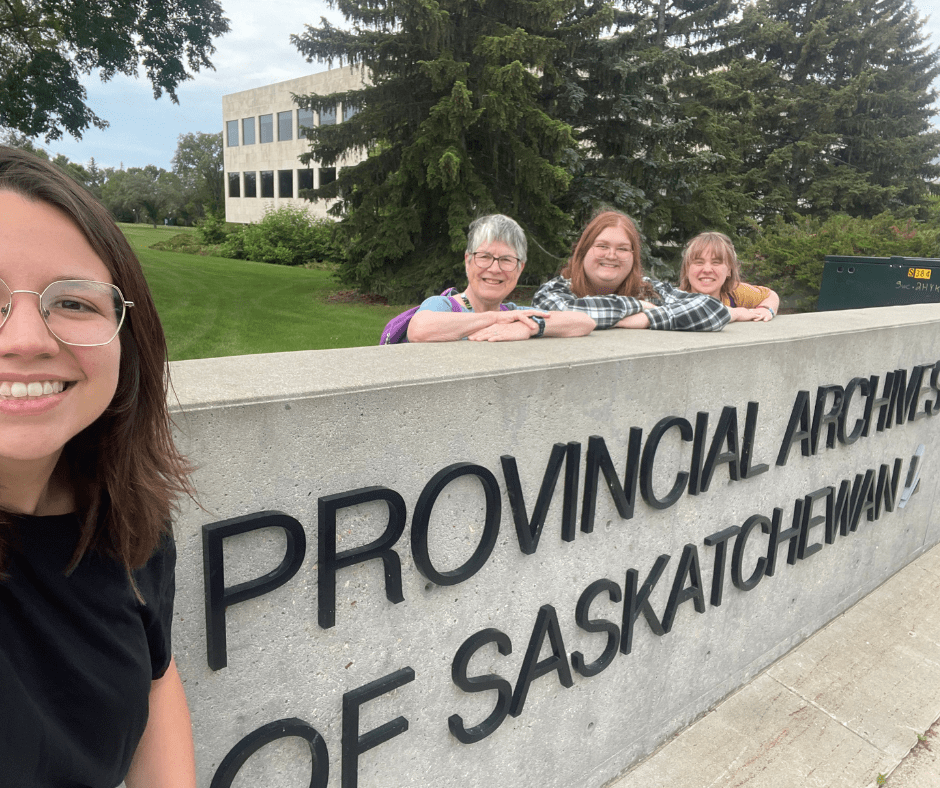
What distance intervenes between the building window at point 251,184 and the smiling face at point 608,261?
49.9 metres

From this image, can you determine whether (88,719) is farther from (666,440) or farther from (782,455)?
(782,455)

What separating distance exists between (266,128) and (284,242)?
2403cm

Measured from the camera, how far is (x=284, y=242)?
27.2 metres

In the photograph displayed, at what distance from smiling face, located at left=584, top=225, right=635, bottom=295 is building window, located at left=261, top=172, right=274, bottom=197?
48.3 metres

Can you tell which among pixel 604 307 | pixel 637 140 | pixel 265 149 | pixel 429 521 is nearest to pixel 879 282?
pixel 604 307

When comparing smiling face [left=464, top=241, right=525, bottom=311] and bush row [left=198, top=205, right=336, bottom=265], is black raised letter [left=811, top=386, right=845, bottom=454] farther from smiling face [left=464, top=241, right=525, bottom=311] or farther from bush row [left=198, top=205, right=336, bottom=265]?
bush row [left=198, top=205, right=336, bottom=265]

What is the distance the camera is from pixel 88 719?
3.17 feet

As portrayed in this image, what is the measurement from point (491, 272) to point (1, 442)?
83.8 inches

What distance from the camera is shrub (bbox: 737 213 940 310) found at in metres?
10.9

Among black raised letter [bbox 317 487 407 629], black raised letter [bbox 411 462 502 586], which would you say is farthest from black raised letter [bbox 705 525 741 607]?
black raised letter [bbox 317 487 407 629]

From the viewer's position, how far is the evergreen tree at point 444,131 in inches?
518

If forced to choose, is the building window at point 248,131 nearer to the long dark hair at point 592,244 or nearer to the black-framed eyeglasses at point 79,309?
the long dark hair at point 592,244

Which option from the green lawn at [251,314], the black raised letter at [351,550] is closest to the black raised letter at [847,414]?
the black raised letter at [351,550]

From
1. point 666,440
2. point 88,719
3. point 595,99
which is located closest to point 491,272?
point 666,440
